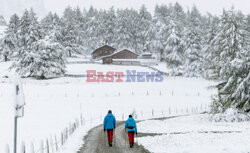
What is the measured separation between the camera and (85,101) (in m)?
45.3

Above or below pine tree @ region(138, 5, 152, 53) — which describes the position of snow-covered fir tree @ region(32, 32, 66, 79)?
below

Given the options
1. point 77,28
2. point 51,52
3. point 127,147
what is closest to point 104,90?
point 51,52

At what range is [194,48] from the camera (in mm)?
67125

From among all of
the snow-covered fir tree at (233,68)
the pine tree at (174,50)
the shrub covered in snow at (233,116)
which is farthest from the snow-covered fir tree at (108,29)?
the shrub covered in snow at (233,116)

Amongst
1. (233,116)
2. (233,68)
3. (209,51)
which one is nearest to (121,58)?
(209,51)

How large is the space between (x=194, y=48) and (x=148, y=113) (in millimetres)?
31444

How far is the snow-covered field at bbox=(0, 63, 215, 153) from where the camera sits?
32.5m

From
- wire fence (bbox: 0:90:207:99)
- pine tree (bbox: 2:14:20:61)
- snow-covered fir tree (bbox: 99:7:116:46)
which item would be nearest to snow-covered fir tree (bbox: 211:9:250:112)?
wire fence (bbox: 0:90:207:99)

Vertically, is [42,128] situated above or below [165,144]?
below

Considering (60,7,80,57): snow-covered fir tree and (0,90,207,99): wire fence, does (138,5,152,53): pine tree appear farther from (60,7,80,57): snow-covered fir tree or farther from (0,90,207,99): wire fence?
(0,90,207,99): wire fence

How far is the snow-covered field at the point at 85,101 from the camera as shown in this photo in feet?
107

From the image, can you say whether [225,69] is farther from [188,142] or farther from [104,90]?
[104,90]

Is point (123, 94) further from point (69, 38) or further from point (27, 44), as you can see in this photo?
point (69, 38)

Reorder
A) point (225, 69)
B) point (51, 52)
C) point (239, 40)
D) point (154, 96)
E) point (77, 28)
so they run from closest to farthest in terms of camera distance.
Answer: point (225, 69) < point (239, 40) < point (154, 96) < point (51, 52) < point (77, 28)
